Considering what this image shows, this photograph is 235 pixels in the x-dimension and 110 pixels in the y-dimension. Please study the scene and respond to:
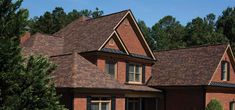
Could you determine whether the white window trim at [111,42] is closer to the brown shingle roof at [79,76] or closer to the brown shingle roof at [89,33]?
Answer: the brown shingle roof at [89,33]

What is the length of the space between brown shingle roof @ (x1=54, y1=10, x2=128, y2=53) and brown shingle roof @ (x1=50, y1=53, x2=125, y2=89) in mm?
3822

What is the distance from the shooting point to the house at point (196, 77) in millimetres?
32219

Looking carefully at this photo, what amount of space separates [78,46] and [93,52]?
96.6 inches

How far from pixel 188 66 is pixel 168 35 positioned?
45556 mm

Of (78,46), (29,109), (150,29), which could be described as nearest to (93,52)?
(78,46)

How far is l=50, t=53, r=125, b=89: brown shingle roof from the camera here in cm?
2428

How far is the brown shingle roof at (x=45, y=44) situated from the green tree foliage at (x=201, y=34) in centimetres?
4068

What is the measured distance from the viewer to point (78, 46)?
106 feet

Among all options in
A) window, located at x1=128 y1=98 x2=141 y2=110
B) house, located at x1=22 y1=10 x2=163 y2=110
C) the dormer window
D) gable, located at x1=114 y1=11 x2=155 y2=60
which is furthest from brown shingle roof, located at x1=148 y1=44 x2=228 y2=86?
gable, located at x1=114 y1=11 x2=155 y2=60

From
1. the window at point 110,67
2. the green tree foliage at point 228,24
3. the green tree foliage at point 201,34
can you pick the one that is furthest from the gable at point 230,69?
the green tree foliage at point 228,24

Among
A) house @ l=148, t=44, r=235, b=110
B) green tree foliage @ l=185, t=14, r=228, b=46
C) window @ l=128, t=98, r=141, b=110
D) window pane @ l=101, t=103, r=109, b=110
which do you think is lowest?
window @ l=128, t=98, r=141, b=110

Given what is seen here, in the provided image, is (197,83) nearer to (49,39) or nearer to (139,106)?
(139,106)

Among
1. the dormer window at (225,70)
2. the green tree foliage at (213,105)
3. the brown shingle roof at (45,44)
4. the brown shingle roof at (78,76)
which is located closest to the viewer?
the brown shingle roof at (78,76)

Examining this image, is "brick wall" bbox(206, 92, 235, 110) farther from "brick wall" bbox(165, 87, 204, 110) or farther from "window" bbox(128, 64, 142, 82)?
"window" bbox(128, 64, 142, 82)
